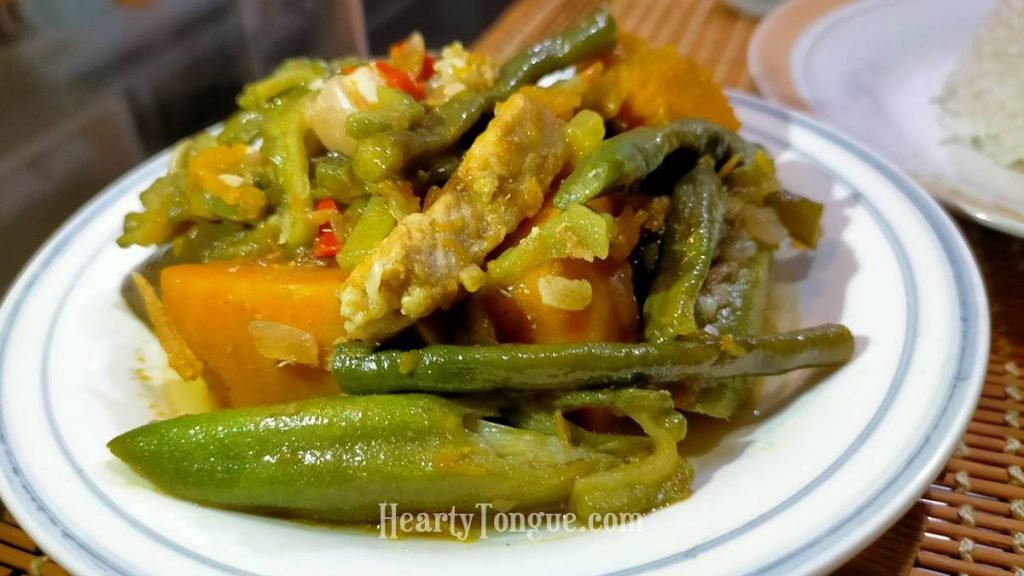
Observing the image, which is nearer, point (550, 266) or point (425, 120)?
point (550, 266)

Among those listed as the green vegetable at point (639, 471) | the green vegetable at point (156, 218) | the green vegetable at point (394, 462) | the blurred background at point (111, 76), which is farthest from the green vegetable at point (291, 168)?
the blurred background at point (111, 76)

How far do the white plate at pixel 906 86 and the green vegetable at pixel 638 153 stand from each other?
652 millimetres

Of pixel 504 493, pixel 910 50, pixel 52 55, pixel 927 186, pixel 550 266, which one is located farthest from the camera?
pixel 52 55

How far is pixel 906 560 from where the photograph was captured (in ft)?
4.70

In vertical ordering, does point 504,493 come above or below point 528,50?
below

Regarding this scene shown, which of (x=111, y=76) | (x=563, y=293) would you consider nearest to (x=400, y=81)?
(x=563, y=293)

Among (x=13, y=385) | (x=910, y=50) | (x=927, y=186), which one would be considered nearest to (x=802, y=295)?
(x=927, y=186)

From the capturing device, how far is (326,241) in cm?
167

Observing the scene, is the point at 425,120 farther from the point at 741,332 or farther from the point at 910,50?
the point at 910,50

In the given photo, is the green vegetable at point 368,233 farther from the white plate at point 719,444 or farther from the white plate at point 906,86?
the white plate at point 906,86

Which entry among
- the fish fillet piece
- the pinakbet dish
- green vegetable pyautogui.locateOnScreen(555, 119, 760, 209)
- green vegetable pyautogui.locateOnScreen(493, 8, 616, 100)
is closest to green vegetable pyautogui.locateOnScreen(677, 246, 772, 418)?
the pinakbet dish

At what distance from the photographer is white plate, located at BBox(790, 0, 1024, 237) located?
219 cm

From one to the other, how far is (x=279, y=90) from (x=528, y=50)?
23.1 inches

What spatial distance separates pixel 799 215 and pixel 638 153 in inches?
20.2
